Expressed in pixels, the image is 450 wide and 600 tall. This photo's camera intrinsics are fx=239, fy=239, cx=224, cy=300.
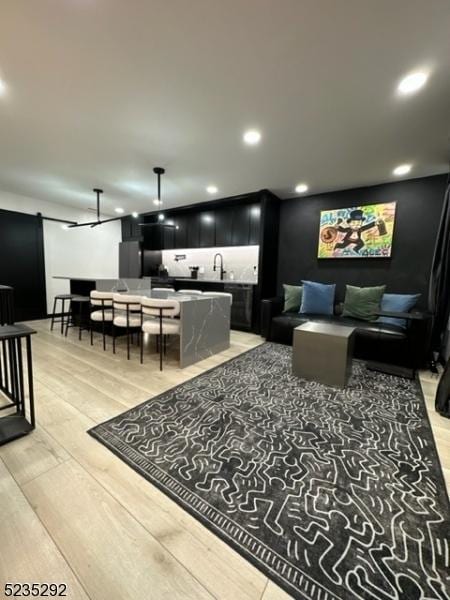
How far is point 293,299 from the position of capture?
4.39 m

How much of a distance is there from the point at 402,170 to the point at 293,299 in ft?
7.99

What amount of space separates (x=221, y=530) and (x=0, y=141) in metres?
4.41

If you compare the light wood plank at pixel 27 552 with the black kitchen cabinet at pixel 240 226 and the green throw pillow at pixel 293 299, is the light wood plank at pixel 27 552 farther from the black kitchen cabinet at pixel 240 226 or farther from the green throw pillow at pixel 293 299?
the black kitchen cabinet at pixel 240 226

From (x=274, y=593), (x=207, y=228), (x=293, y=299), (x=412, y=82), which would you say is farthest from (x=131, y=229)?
(x=274, y=593)

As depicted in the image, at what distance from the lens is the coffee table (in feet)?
8.11

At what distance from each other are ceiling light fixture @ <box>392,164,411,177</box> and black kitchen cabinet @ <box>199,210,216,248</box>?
338 cm

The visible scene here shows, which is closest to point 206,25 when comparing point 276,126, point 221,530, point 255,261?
point 276,126

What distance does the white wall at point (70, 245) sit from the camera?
529 cm

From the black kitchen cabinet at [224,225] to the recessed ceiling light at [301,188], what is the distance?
56.4 inches

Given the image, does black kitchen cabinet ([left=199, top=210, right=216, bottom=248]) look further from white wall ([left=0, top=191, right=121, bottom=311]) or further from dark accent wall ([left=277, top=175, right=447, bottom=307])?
white wall ([left=0, top=191, right=121, bottom=311])

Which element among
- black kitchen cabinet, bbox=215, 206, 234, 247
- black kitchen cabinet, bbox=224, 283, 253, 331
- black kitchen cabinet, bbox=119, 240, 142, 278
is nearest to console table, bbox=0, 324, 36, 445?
black kitchen cabinet, bbox=224, 283, 253, 331

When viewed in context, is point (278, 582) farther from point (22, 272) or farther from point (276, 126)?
point (22, 272)

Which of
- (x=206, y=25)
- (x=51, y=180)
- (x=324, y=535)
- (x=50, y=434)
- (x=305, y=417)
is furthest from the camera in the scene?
(x=51, y=180)

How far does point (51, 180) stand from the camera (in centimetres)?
420
